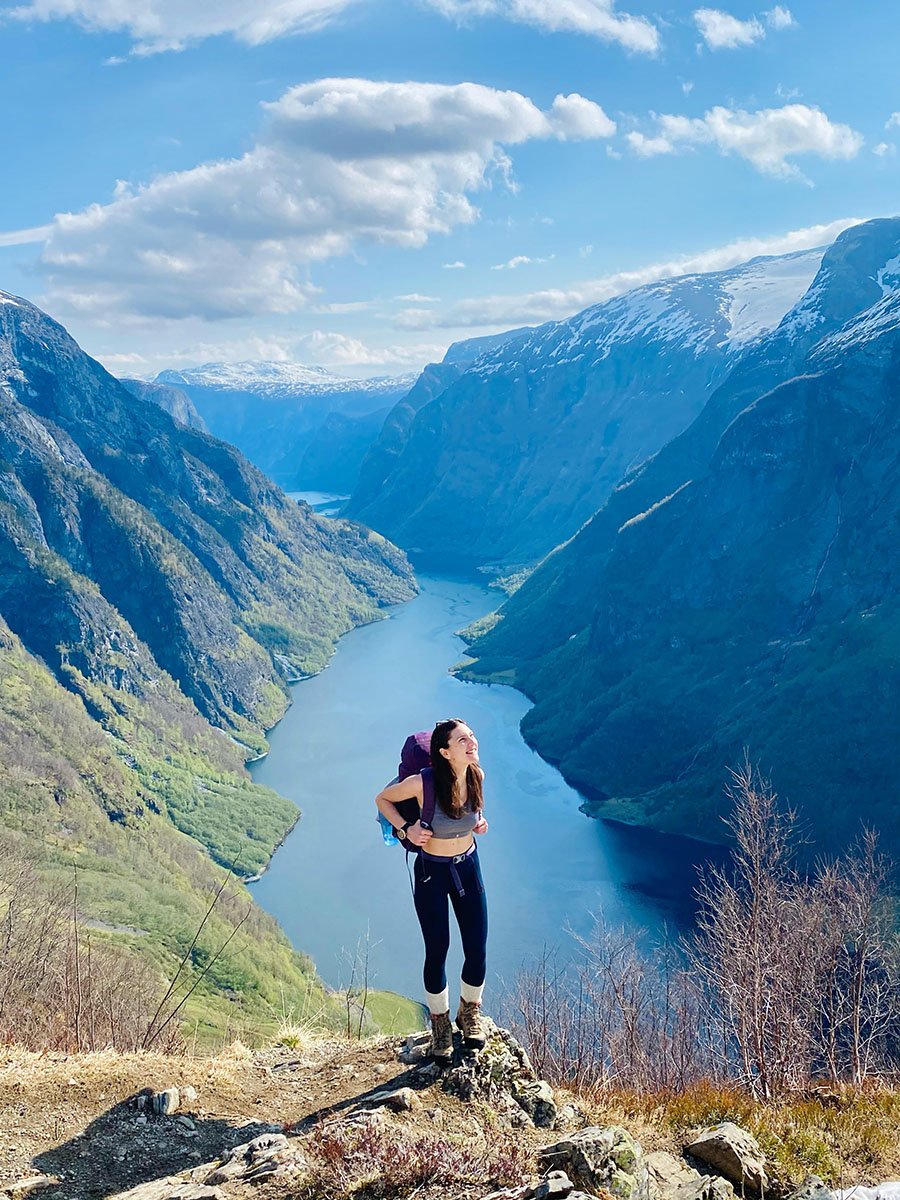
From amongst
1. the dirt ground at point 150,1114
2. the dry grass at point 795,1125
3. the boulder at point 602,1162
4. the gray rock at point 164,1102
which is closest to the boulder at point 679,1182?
the boulder at point 602,1162

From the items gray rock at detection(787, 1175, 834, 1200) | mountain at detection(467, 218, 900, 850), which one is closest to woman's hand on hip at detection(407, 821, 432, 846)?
gray rock at detection(787, 1175, 834, 1200)

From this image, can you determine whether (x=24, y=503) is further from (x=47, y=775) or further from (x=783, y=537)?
(x=783, y=537)

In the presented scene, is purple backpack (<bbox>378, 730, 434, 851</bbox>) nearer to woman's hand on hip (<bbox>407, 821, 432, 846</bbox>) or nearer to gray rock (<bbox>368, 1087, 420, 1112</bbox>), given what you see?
woman's hand on hip (<bbox>407, 821, 432, 846</bbox>)

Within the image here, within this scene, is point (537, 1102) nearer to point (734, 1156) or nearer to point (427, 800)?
point (734, 1156)

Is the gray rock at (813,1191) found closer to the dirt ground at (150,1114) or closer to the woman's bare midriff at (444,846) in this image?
the dirt ground at (150,1114)

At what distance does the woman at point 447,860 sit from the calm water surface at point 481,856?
50642 mm

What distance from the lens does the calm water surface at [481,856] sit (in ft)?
286

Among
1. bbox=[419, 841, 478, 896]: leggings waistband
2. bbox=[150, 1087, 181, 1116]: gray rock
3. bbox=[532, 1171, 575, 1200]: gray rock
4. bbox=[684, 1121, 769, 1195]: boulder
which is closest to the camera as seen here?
bbox=[532, 1171, 575, 1200]: gray rock

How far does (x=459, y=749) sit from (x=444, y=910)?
1824 millimetres

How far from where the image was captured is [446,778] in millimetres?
9062

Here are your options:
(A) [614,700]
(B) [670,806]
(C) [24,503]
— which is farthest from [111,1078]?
(C) [24,503]

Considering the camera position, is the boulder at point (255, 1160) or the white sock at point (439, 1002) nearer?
the boulder at point (255, 1160)

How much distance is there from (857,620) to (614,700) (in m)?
44.9

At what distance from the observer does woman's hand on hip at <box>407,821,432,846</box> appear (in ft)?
29.4
